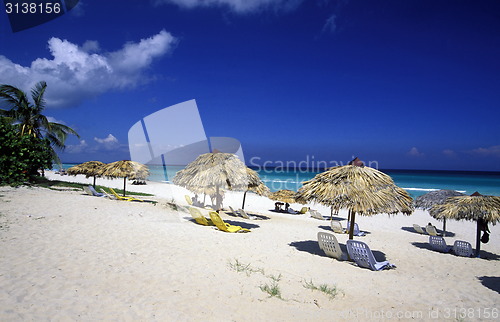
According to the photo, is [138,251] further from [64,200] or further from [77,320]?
[64,200]

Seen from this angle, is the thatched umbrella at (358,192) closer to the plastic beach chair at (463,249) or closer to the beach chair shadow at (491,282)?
the beach chair shadow at (491,282)

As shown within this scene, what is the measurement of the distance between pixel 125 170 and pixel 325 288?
13986 mm

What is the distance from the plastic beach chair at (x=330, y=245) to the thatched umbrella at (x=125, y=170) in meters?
12.3

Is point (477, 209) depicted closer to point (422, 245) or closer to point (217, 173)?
point (422, 245)

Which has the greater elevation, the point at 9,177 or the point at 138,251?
the point at 9,177

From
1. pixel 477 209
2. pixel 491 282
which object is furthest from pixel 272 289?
pixel 477 209

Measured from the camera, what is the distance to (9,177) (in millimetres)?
11312

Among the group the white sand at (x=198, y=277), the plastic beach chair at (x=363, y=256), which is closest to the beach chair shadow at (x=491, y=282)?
the white sand at (x=198, y=277)

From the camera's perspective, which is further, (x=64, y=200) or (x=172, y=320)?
(x=64, y=200)

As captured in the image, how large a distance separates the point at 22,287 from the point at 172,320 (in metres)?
2.17

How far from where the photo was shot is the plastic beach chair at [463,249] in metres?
7.68

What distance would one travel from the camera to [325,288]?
14.3ft

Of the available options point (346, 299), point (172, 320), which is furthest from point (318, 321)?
point (172, 320)

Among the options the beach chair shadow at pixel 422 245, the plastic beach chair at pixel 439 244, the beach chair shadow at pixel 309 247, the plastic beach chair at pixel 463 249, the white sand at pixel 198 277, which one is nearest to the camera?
the white sand at pixel 198 277
